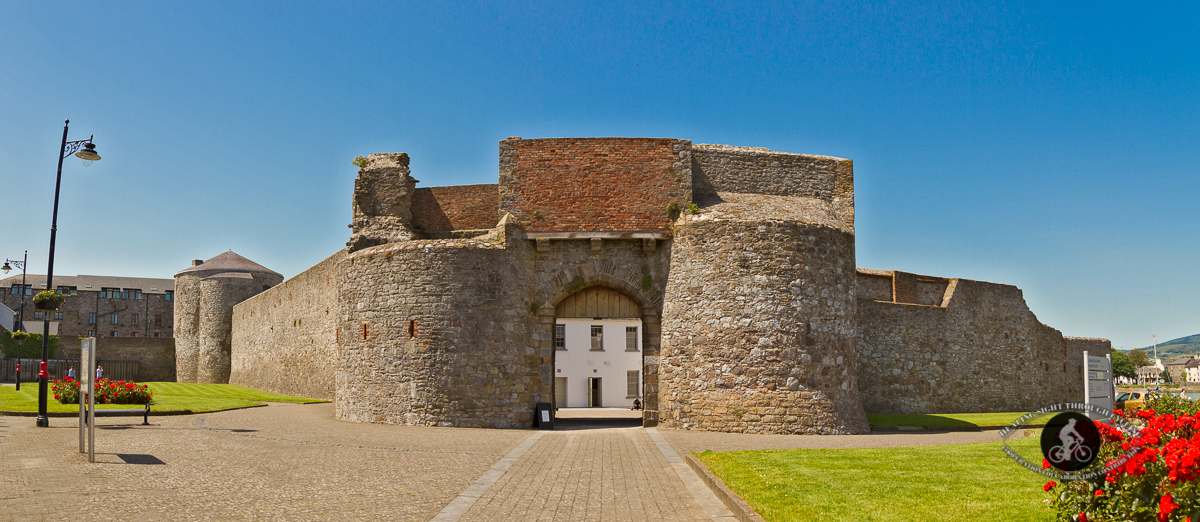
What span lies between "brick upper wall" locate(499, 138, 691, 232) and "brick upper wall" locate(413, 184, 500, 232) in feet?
5.23

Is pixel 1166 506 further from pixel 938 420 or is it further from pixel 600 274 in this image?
pixel 938 420

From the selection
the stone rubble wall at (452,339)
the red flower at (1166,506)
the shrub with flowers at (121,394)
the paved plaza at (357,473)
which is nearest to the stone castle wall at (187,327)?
the shrub with flowers at (121,394)

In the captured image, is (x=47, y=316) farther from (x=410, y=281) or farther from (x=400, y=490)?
(x=400, y=490)

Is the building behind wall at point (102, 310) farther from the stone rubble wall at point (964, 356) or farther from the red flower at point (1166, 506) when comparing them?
the red flower at point (1166, 506)

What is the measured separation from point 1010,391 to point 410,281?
2019 centimetres

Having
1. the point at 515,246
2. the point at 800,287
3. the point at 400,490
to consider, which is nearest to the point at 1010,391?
the point at 800,287

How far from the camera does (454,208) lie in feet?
75.0

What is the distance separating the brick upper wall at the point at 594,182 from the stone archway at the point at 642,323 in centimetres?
139

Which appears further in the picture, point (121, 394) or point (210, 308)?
point (210, 308)

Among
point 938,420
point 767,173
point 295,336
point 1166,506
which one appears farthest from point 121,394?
point 1166,506

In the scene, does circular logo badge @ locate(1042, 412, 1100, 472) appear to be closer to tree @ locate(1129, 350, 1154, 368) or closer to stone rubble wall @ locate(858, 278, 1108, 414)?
stone rubble wall @ locate(858, 278, 1108, 414)

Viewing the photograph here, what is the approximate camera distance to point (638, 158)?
Result: 2098cm

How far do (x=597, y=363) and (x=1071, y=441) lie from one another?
123 ft

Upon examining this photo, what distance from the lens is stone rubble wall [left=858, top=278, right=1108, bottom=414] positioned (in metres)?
24.8
